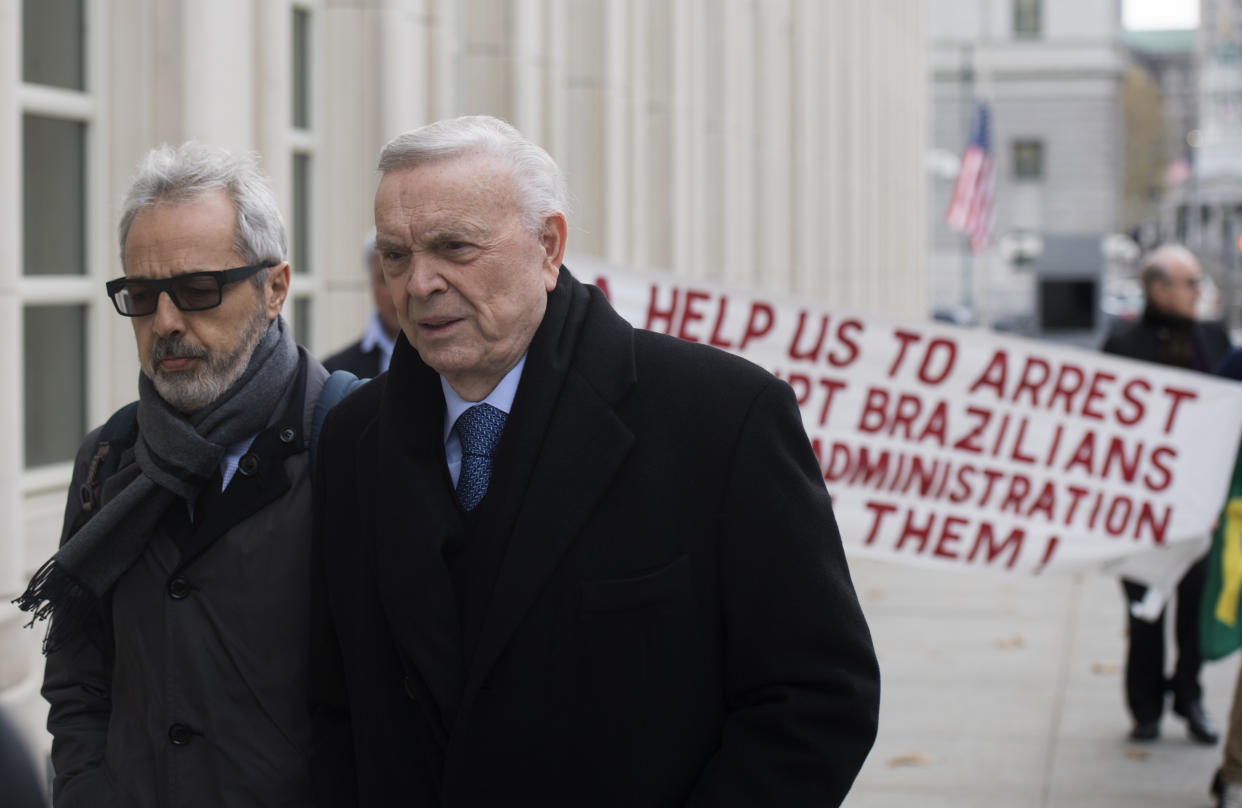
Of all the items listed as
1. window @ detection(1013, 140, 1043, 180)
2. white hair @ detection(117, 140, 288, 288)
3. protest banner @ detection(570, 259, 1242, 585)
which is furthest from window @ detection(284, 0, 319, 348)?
window @ detection(1013, 140, 1043, 180)

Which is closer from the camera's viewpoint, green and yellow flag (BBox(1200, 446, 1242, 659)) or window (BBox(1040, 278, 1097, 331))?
green and yellow flag (BBox(1200, 446, 1242, 659))

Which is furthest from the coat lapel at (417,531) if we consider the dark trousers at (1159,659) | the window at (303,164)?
the window at (303,164)

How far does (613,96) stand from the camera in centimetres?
1267

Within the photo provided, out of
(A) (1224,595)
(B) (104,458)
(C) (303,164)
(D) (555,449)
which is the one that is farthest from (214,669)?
(C) (303,164)

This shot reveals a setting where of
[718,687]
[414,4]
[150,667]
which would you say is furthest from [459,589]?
[414,4]

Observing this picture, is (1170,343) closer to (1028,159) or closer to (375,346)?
(375,346)

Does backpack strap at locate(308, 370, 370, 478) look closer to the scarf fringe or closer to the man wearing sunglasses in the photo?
the man wearing sunglasses

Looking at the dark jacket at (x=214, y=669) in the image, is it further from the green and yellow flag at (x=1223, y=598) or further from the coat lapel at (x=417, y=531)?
the green and yellow flag at (x=1223, y=598)

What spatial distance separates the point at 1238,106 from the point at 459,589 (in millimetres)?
82730

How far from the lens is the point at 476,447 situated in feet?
9.62

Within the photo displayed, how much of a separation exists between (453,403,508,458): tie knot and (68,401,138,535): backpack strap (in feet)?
2.49

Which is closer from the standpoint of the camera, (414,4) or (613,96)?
(414,4)

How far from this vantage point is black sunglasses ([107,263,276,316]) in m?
3.15

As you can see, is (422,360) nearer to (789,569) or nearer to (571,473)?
(571,473)
